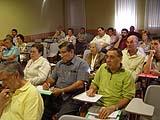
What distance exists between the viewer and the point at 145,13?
31.0 feet

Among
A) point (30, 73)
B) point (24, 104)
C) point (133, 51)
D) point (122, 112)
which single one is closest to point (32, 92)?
point (24, 104)

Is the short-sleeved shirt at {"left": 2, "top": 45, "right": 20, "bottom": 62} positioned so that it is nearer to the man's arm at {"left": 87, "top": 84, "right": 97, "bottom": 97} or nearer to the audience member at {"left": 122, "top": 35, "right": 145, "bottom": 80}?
the audience member at {"left": 122, "top": 35, "right": 145, "bottom": 80}

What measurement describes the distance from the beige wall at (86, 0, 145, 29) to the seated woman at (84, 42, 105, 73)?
17.0ft

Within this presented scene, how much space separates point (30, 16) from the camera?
8.64m

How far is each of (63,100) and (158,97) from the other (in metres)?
1.23

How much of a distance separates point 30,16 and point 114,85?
6254 millimetres

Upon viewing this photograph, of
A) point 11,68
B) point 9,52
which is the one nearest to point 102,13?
point 9,52

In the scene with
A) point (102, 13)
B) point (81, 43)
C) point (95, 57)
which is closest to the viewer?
point (95, 57)

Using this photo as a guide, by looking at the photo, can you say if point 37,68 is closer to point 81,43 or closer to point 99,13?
point 81,43

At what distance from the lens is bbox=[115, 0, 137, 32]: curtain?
9570mm

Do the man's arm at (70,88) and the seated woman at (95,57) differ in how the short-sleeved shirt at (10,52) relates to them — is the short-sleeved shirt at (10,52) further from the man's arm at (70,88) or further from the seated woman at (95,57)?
the man's arm at (70,88)

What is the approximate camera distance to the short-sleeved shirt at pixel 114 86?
2.87 meters

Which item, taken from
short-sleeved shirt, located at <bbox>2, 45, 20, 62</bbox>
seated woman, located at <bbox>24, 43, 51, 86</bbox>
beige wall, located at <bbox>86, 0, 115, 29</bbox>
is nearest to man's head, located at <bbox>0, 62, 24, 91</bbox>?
seated woman, located at <bbox>24, 43, 51, 86</bbox>

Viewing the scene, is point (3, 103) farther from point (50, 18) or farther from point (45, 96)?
point (50, 18)
